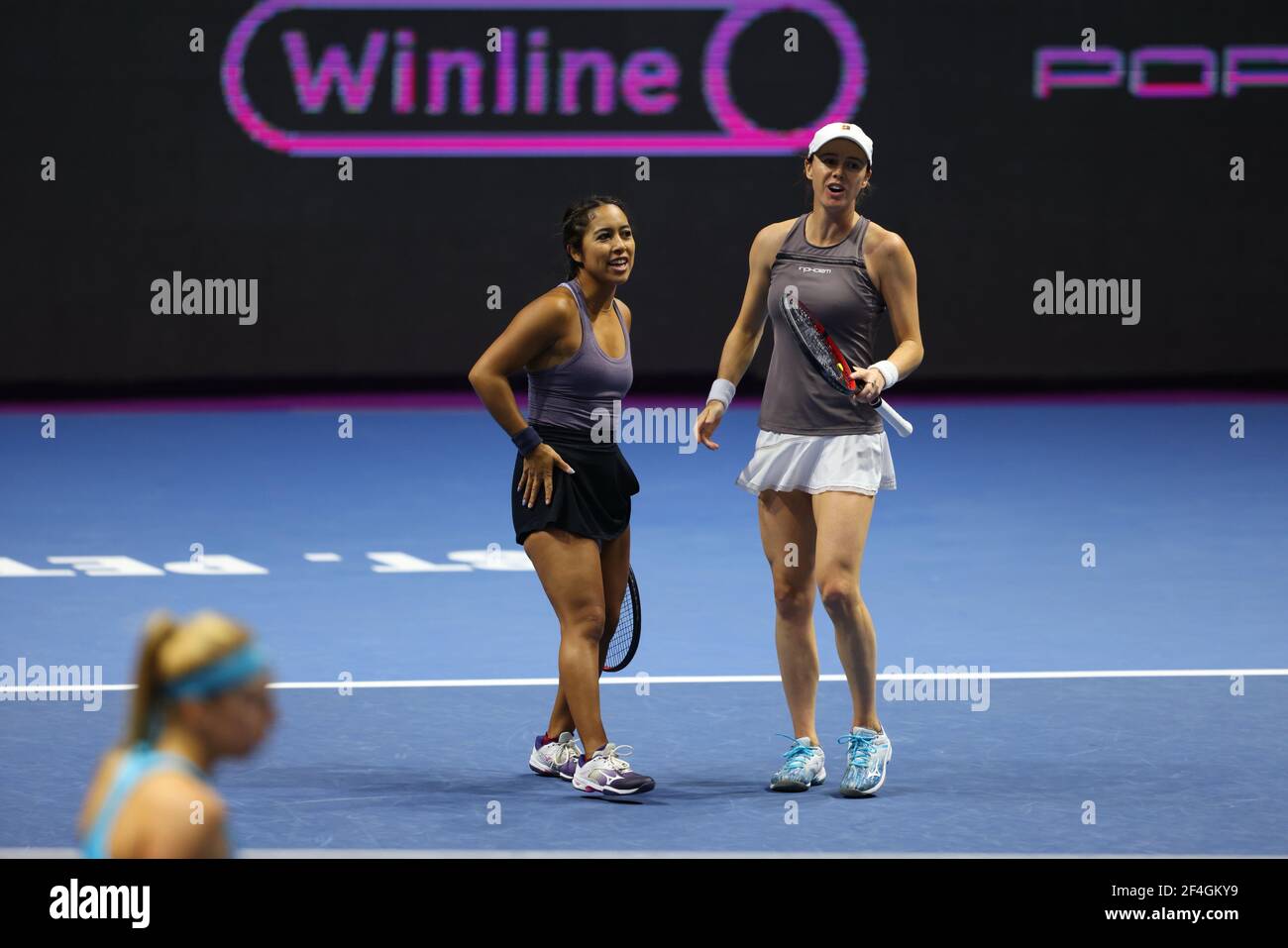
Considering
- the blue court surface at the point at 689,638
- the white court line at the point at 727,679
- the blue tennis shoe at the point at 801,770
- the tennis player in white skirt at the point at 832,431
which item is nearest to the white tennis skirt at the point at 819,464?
the tennis player in white skirt at the point at 832,431

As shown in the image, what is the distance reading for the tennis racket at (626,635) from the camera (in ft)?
21.8

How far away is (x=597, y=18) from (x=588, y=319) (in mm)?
11413

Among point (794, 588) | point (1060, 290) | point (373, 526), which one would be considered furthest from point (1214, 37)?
point (794, 588)

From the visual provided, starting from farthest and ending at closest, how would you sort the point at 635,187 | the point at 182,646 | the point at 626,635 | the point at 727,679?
the point at 635,187
the point at 727,679
the point at 626,635
the point at 182,646

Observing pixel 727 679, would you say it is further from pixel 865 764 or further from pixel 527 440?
pixel 527 440

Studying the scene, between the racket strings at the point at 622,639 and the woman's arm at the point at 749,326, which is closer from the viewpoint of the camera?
the woman's arm at the point at 749,326

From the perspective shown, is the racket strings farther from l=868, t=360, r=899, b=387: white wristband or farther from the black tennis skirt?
l=868, t=360, r=899, b=387: white wristband

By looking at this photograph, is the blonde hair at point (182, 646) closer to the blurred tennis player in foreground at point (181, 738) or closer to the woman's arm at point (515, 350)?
the blurred tennis player in foreground at point (181, 738)

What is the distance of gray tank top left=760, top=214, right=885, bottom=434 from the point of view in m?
6.35

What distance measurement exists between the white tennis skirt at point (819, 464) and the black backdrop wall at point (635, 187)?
11.1m

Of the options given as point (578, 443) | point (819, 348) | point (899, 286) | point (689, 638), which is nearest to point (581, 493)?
point (578, 443)

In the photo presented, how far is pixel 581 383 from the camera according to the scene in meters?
6.41

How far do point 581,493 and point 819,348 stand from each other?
2.76 ft

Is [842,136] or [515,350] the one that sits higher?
[842,136]
